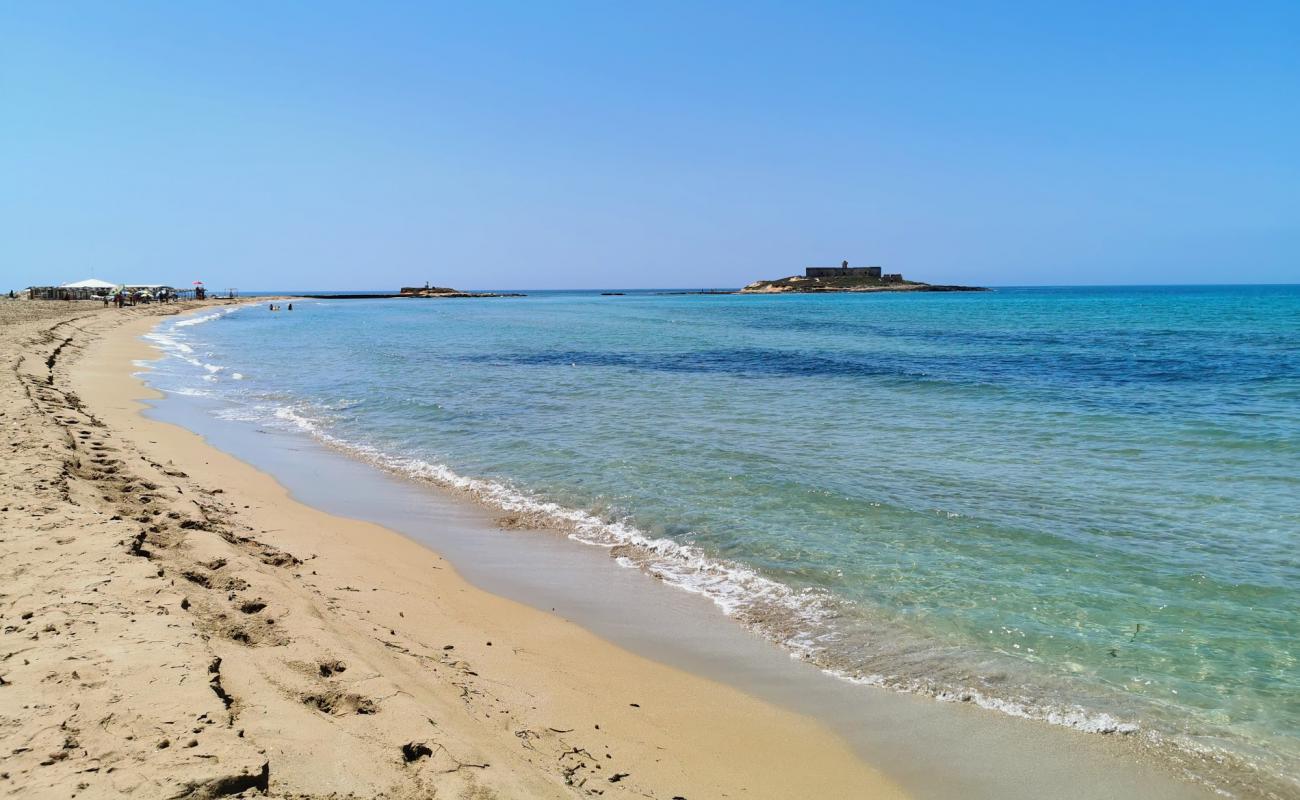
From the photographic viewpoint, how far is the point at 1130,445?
1196cm

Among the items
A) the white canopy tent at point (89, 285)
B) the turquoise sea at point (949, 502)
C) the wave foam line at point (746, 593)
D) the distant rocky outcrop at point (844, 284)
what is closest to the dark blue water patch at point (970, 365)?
the turquoise sea at point (949, 502)

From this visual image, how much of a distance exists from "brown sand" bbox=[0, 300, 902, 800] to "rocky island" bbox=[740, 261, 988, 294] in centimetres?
15054

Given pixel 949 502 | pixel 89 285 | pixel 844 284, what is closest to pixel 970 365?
pixel 949 502

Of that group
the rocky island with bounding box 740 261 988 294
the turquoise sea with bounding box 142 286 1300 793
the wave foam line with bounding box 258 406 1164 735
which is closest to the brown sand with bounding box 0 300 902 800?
the wave foam line with bounding box 258 406 1164 735

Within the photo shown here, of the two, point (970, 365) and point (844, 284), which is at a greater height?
point (844, 284)

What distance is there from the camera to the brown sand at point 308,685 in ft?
9.97

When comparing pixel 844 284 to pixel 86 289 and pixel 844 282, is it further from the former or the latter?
pixel 86 289

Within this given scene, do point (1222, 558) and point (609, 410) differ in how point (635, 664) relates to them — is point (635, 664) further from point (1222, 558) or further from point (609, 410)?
point (609, 410)

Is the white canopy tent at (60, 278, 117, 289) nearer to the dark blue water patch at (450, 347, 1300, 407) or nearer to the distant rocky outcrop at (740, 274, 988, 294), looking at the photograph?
the dark blue water patch at (450, 347, 1300, 407)

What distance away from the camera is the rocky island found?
150 metres

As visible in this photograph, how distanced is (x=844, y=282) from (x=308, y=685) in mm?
155984

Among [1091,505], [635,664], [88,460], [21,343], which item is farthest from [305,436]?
[21,343]

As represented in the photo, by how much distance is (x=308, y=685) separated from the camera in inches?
152

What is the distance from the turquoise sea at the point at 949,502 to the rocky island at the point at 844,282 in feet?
429
